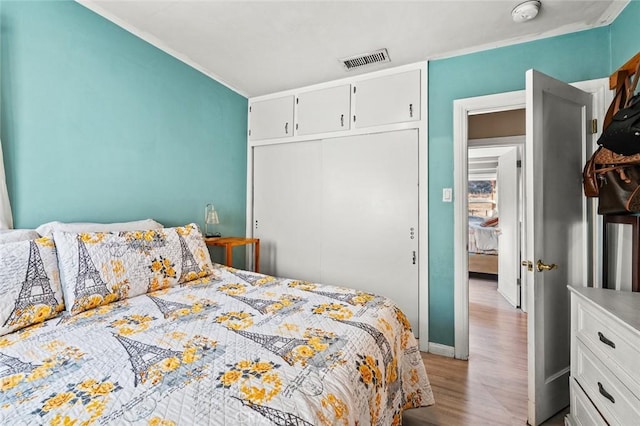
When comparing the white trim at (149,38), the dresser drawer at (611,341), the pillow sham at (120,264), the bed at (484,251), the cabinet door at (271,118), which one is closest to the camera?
the dresser drawer at (611,341)

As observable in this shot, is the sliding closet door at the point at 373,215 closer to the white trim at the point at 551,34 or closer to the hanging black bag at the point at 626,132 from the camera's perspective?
the white trim at the point at 551,34

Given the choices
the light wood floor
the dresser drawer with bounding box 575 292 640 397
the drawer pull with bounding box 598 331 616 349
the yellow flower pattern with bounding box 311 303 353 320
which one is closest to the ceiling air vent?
the yellow flower pattern with bounding box 311 303 353 320

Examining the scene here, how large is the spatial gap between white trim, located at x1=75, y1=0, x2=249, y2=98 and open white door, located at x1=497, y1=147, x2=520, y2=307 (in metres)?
3.77

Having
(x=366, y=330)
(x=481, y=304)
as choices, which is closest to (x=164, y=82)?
(x=366, y=330)

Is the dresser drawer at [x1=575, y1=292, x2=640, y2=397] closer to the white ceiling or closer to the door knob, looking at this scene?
the door knob

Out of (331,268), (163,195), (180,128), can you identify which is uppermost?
(180,128)

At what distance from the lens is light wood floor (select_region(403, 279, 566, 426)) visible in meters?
1.76

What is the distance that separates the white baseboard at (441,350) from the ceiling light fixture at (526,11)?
2.53 metres

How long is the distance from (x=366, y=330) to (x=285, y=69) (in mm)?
2500

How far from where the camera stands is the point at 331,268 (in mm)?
3102

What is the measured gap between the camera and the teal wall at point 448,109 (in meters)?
2.34

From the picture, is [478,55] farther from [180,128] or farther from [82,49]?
[82,49]

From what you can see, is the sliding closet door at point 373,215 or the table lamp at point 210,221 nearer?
the sliding closet door at point 373,215

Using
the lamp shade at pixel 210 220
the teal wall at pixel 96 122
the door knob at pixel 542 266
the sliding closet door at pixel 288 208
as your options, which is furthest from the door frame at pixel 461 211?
the teal wall at pixel 96 122
